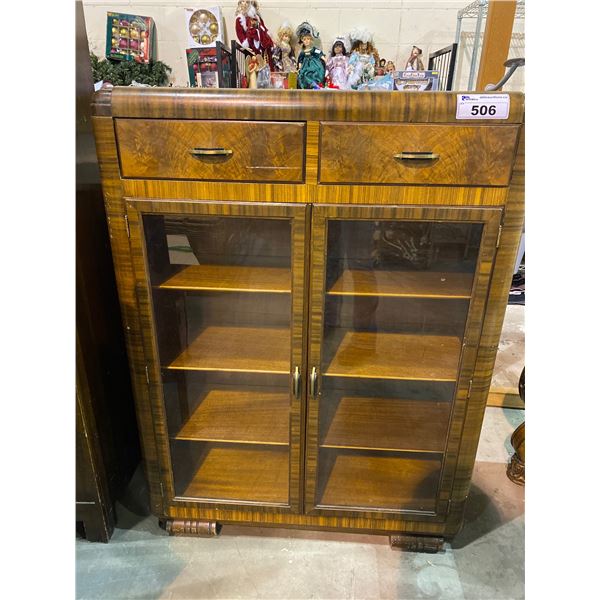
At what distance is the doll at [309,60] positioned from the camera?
1384 mm

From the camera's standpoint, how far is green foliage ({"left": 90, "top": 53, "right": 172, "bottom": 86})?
4.88 ft

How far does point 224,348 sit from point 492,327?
712mm

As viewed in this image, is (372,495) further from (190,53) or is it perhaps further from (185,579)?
(190,53)

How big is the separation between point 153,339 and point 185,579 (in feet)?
2.30

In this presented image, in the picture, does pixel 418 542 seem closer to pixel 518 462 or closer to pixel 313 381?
pixel 518 462

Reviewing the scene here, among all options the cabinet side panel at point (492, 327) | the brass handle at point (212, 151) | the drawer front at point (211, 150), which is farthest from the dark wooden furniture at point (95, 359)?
the cabinet side panel at point (492, 327)

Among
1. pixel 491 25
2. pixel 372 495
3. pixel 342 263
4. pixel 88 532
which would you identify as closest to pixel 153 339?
pixel 342 263

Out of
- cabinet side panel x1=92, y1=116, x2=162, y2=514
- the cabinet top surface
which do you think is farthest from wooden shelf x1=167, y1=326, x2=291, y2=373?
the cabinet top surface

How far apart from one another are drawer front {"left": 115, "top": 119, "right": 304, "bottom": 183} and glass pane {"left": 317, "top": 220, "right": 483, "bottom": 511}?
0.61ft

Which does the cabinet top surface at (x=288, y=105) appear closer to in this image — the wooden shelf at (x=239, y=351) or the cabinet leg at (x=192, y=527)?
the wooden shelf at (x=239, y=351)

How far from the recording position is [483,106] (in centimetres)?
83

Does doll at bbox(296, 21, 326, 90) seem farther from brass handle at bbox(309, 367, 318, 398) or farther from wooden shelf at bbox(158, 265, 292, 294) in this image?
brass handle at bbox(309, 367, 318, 398)

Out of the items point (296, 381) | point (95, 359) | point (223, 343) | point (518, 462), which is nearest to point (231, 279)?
point (223, 343)

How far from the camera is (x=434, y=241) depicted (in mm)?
1030
